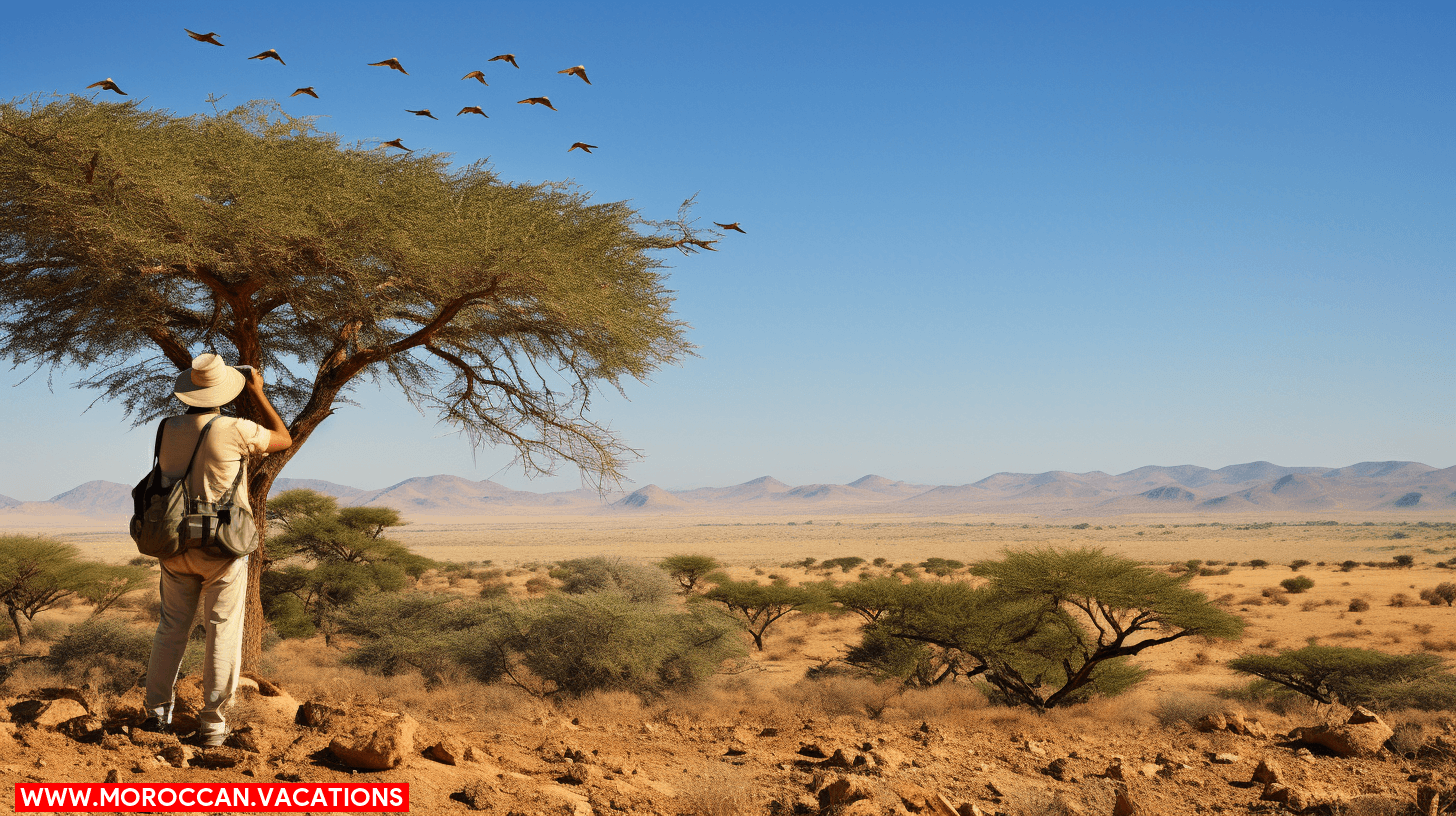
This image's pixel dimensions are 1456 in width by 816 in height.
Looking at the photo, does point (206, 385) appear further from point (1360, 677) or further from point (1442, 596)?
point (1442, 596)

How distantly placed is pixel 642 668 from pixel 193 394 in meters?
7.97

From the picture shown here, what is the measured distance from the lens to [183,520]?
3.72 metres

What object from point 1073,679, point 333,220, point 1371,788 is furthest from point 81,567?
point 1371,788

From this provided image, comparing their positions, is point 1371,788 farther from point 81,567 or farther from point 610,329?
point 81,567

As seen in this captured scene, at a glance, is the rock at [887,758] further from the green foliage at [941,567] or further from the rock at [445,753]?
the green foliage at [941,567]

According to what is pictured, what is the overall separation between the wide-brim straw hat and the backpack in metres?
0.14

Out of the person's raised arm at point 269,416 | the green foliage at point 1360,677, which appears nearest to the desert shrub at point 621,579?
the green foliage at point 1360,677

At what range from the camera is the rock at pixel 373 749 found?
13.9 feet

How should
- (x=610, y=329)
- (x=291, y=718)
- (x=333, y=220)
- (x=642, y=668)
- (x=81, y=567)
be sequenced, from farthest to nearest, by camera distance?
(x=81, y=567), (x=642, y=668), (x=610, y=329), (x=333, y=220), (x=291, y=718)

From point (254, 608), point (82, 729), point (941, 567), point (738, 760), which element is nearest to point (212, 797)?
point (82, 729)

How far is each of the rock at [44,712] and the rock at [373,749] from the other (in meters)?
1.51

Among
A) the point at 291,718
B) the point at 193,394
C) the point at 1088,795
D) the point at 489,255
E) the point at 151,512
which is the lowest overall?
the point at 1088,795

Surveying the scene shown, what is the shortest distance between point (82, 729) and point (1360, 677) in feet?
49.6

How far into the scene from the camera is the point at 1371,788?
6.28 meters
